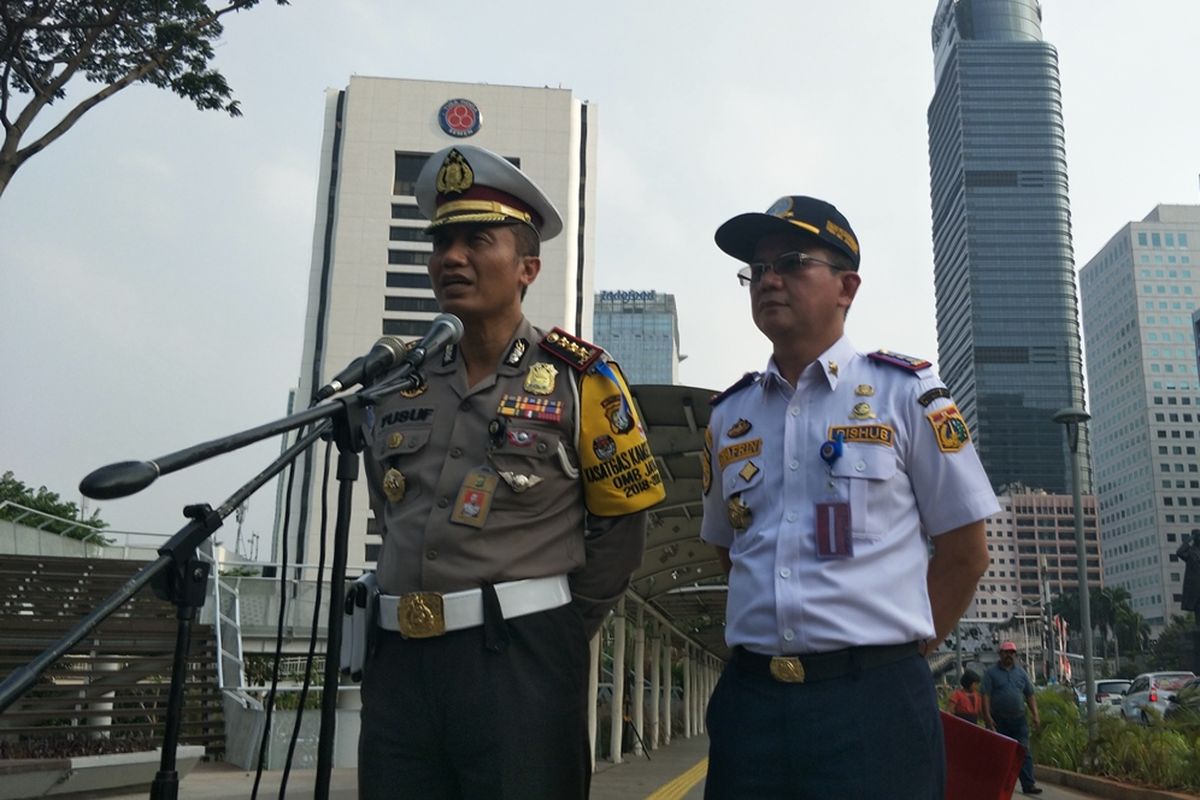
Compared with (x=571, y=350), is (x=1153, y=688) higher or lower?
lower

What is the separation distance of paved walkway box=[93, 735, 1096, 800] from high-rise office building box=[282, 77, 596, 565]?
51715 mm

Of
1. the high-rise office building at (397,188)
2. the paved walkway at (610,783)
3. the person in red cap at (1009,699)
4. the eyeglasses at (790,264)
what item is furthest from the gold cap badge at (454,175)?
the high-rise office building at (397,188)

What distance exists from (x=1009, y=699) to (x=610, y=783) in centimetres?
433

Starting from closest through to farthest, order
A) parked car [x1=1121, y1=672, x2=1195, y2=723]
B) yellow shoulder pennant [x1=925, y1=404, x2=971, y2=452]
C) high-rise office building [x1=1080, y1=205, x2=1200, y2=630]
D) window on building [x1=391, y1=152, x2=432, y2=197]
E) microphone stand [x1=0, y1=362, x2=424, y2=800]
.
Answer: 1. microphone stand [x1=0, y1=362, x2=424, y2=800]
2. yellow shoulder pennant [x1=925, y1=404, x2=971, y2=452]
3. parked car [x1=1121, y1=672, x2=1195, y2=723]
4. window on building [x1=391, y1=152, x2=432, y2=197]
5. high-rise office building [x1=1080, y1=205, x2=1200, y2=630]

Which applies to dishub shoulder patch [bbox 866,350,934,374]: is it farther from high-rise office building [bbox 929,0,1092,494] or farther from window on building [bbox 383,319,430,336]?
high-rise office building [bbox 929,0,1092,494]

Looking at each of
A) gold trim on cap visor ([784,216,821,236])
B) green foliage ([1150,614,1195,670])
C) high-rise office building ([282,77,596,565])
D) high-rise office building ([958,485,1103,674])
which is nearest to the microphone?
gold trim on cap visor ([784,216,821,236])

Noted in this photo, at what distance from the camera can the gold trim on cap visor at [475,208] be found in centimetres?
271

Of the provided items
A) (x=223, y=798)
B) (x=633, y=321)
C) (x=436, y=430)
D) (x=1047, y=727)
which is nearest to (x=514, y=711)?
(x=436, y=430)

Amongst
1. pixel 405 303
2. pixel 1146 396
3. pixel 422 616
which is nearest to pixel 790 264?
pixel 422 616

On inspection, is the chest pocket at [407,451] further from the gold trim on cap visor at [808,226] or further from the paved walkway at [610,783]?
the paved walkway at [610,783]

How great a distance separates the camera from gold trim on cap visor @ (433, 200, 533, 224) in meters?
2.71

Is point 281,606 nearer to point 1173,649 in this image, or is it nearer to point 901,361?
point 901,361

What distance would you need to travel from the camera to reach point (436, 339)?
241cm

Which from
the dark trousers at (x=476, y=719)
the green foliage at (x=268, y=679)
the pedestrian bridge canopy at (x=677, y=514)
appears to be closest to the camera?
the dark trousers at (x=476, y=719)
